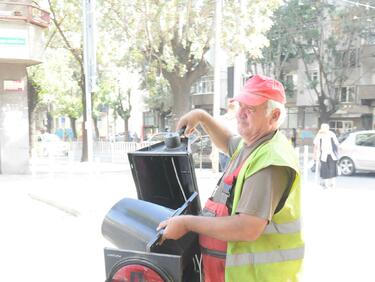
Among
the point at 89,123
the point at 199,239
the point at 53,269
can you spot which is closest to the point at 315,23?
the point at 89,123

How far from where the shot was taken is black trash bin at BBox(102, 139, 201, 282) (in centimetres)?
160

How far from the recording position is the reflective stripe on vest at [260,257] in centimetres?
162

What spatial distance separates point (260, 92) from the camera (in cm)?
165

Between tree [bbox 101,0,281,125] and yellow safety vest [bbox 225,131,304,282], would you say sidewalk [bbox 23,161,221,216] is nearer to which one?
tree [bbox 101,0,281,125]

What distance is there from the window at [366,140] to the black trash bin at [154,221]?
13316 mm

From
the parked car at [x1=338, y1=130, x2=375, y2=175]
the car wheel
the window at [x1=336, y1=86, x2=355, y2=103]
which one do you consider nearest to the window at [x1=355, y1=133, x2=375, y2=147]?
the parked car at [x1=338, y1=130, x2=375, y2=175]

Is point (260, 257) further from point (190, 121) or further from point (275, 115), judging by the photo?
point (190, 121)

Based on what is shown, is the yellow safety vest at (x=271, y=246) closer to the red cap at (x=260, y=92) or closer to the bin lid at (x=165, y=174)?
the red cap at (x=260, y=92)

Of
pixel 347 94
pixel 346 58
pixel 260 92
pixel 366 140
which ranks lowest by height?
pixel 366 140

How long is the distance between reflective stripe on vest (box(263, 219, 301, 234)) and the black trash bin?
34 centimetres

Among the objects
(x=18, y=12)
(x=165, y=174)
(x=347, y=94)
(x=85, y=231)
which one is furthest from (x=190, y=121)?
(x=347, y=94)

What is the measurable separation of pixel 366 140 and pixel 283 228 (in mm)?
13759

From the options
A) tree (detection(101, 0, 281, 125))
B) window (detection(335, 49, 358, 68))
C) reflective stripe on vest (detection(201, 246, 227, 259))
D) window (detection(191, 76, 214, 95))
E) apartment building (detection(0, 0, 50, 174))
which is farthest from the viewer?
window (detection(191, 76, 214, 95))

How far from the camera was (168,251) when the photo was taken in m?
1.75
